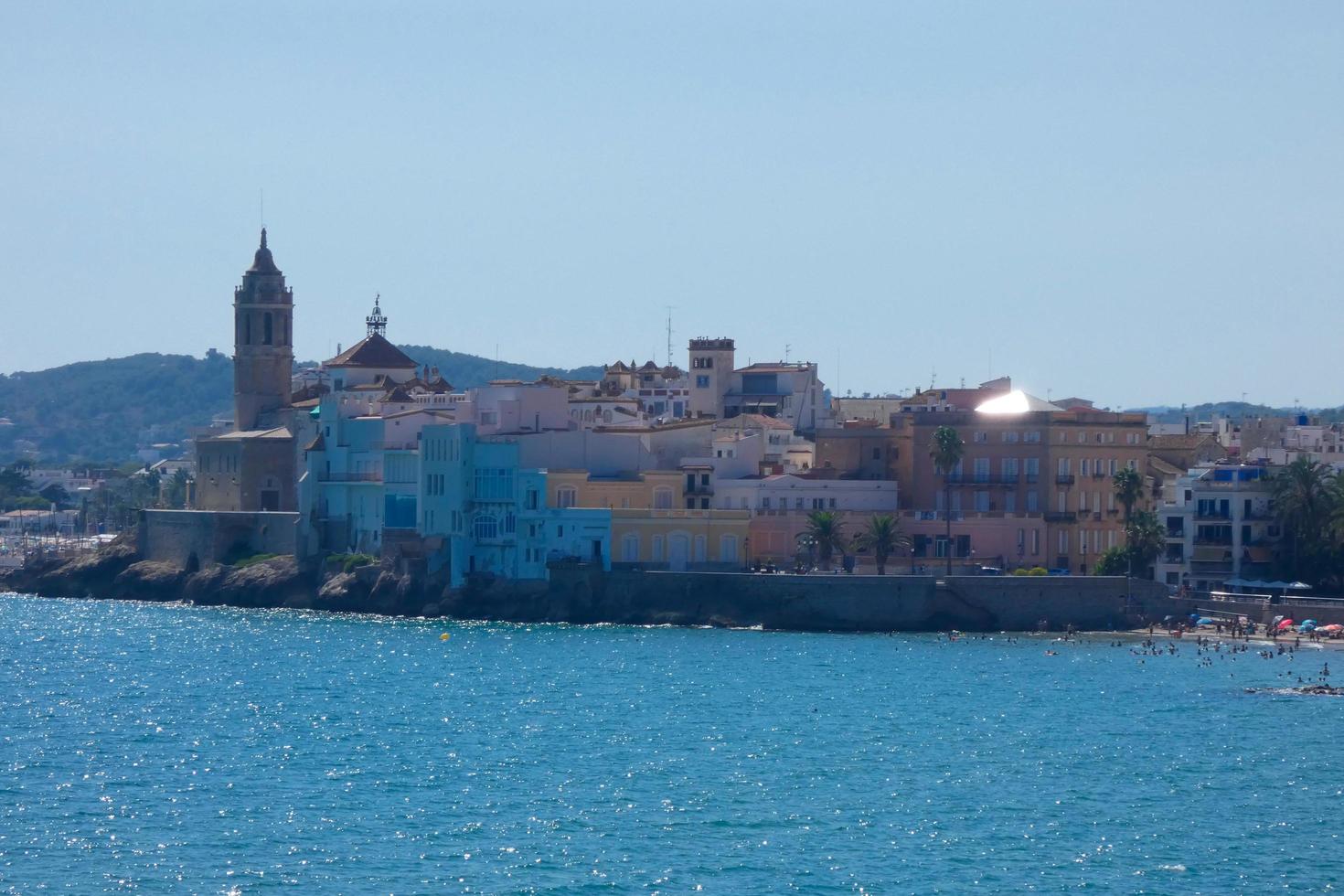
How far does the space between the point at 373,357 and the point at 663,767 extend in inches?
2217

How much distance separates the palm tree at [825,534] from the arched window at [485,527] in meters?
10.0

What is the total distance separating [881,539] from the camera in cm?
8181

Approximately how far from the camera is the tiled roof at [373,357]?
10694 cm

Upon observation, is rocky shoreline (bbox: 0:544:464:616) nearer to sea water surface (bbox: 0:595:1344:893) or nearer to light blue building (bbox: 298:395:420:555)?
light blue building (bbox: 298:395:420:555)

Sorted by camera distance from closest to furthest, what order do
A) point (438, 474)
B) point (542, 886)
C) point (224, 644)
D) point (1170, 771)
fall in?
point (542, 886)
point (1170, 771)
point (224, 644)
point (438, 474)

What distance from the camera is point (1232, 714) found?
6078 centimetres

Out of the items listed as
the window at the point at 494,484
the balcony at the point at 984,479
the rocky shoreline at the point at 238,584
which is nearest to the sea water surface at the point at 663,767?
the window at the point at 494,484

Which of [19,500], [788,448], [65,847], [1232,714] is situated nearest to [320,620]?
[788,448]

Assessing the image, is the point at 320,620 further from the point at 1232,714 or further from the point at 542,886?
the point at 542,886

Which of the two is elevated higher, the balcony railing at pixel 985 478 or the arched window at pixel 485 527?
the balcony railing at pixel 985 478

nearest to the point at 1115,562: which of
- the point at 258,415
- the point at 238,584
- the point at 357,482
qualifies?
the point at 357,482

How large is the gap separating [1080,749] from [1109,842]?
10.9 m

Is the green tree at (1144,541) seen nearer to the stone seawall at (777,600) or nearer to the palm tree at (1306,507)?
the stone seawall at (777,600)

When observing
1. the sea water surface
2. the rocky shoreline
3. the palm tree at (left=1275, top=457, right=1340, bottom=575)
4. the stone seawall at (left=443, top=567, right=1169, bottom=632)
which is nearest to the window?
the rocky shoreline
